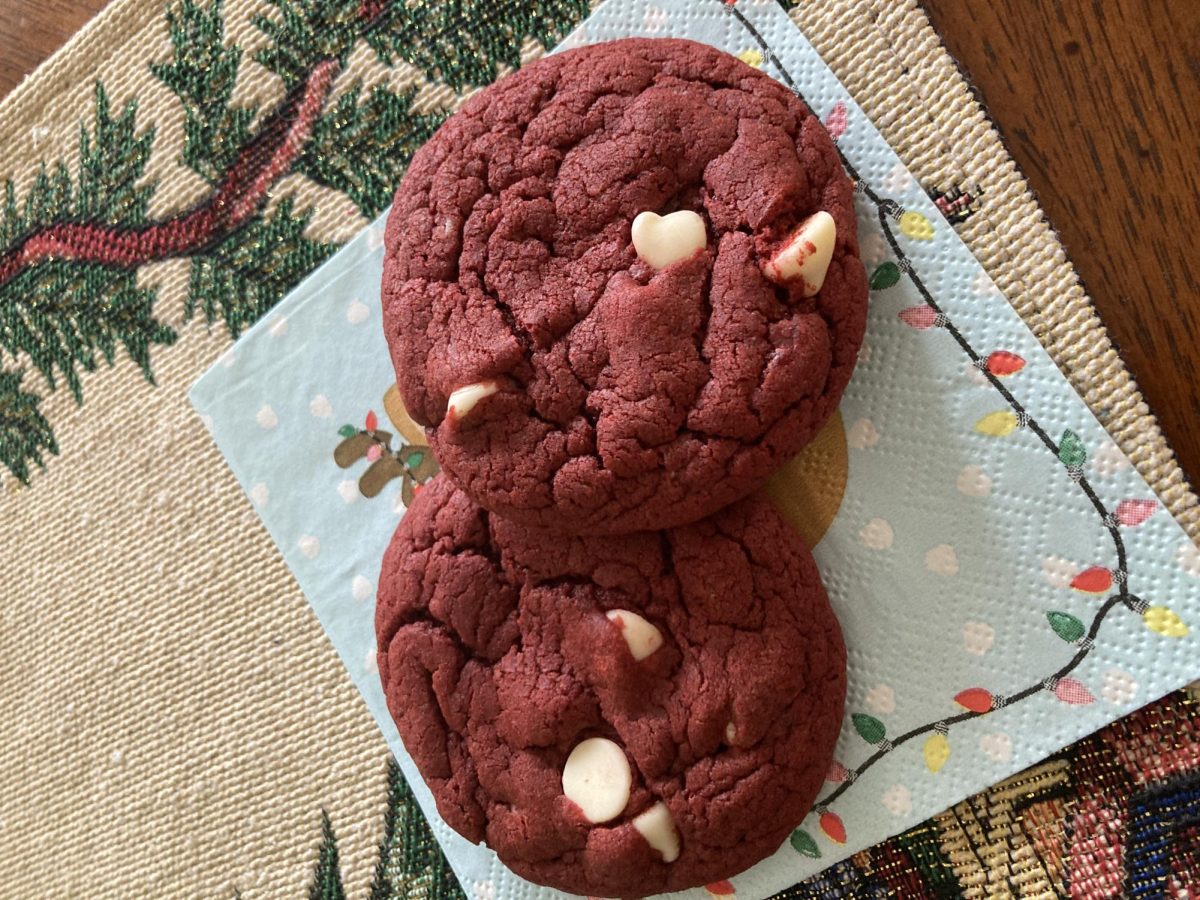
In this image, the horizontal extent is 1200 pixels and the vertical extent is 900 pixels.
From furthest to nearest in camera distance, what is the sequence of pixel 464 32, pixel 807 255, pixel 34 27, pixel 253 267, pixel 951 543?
pixel 34 27 → pixel 253 267 → pixel 464 32 → pixel 951 543 → pixel 807 255

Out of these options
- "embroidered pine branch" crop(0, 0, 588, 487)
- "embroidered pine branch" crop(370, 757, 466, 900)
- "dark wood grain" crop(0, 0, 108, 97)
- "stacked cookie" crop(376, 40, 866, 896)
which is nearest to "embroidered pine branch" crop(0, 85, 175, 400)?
"embroidered pine branch" crop(0, 0, 588, 487)

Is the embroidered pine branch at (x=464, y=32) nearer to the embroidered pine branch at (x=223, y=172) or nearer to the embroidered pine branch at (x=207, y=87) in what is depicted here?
the embroidered pine branch at (x=223, y=172)

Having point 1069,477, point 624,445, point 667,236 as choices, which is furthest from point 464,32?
point 1069,477

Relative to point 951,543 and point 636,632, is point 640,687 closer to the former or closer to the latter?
point 636,632

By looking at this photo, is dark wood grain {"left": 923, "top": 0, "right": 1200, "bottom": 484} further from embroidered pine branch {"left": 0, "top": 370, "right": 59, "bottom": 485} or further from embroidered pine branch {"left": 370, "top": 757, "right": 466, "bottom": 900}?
embroidered pine branch {"left": 0, "top": 370, "right": 59, "bottom": 485}

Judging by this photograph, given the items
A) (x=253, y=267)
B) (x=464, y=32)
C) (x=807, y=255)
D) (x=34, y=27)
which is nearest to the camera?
(x=807, y=255)
